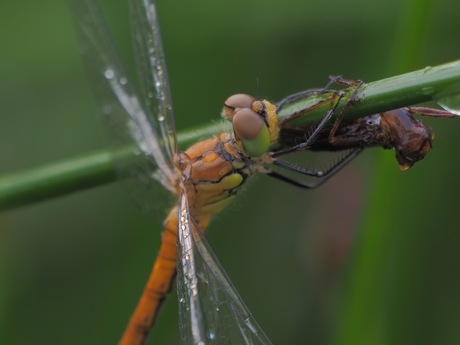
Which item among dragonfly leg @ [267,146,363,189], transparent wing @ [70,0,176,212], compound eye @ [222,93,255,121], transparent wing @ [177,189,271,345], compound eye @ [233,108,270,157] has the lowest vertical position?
transparent wing @ [177,189,271,345]

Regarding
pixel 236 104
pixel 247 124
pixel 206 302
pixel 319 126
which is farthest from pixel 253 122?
pixel 206 302

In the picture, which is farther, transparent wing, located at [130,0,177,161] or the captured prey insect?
transparent wing, located at [130,0,177,161]

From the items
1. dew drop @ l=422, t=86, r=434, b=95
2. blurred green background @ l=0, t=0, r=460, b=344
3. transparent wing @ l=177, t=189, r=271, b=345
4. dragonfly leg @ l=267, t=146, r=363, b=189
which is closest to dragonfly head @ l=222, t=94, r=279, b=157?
dragonfly leg @ l=267, t=146, r=363, b=189

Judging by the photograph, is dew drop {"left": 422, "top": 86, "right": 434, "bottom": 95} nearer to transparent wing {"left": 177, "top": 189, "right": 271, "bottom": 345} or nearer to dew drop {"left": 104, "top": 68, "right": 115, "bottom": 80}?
transparent wing {"left": 177, "top": 189, "right": 271, "bottom": 345}

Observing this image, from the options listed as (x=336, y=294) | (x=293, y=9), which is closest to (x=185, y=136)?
(x=336, y=294)

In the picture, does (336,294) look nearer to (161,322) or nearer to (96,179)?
(161,322)
